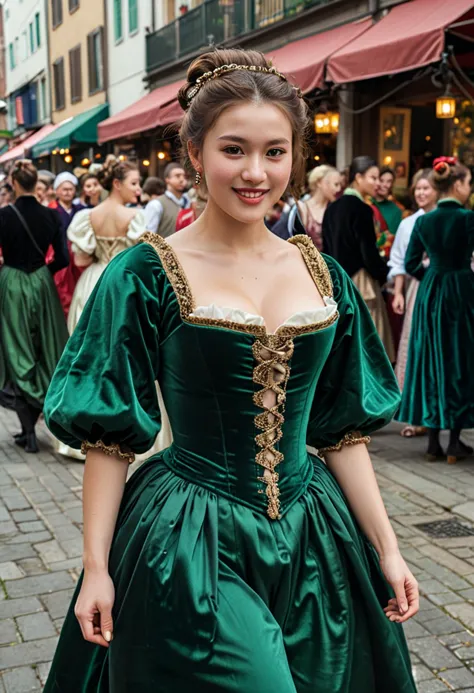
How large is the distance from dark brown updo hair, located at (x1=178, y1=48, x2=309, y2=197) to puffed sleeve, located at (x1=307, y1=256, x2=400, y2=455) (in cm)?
39

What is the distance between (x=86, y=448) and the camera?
177cm

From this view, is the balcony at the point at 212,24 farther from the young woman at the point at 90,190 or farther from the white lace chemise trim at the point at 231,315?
the white lace chemise trim at the point at 231,315

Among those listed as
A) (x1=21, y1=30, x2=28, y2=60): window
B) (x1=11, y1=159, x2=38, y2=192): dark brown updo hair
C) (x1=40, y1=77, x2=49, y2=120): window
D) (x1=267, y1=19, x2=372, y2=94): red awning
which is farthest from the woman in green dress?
(x1=21, y1=30, x2=28, y2=60): window

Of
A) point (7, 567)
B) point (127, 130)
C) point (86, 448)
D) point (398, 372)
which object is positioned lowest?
point (7, 567)

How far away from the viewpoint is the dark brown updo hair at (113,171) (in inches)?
228

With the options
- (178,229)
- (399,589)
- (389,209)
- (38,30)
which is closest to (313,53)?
(389,209)

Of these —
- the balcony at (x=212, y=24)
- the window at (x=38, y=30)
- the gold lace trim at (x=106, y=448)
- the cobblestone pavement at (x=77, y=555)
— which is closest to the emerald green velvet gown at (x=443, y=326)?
the cobblestone pavement at (x=77, y=555)

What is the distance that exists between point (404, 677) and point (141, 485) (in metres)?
0.73

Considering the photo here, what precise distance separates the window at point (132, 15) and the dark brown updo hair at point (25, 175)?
54.7 ft

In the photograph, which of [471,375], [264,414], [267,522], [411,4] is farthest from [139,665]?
[411,4]

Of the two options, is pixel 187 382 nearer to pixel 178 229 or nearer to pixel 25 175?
pixel 178 229

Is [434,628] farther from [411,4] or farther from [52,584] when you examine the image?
[411,4]

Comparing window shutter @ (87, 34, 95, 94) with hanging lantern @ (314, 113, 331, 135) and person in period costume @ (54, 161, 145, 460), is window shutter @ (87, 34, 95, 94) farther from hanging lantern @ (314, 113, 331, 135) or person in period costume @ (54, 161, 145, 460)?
person in period costume @ (54, 161, 145, 460)

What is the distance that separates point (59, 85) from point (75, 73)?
273cm
